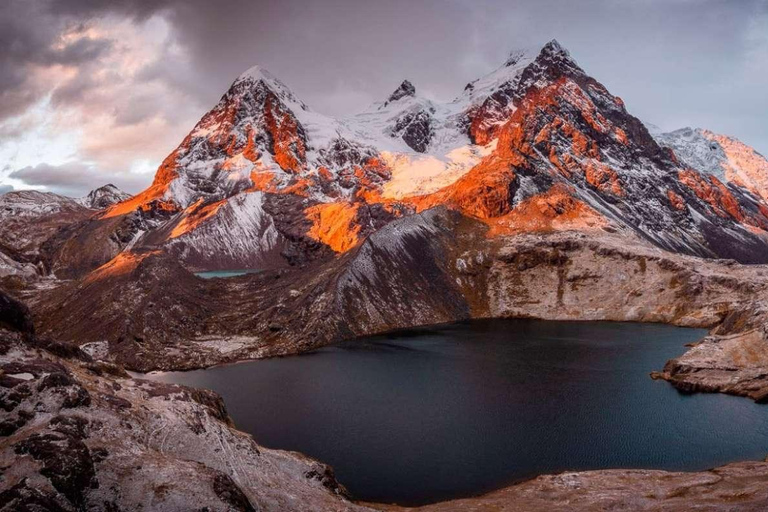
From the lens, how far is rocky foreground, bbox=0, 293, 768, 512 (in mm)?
34719

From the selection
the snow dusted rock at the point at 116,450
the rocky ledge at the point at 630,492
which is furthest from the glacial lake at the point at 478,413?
the snow dusted rock at the point at 116,450

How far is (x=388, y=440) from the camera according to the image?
73.4 metres

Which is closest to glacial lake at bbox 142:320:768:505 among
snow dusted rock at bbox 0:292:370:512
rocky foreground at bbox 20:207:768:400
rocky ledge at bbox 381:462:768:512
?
rocky ledge at bbox 381:462:768:512

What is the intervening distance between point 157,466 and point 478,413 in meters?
56.5

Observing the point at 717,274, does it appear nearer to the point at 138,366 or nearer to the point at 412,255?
the point at 412,255

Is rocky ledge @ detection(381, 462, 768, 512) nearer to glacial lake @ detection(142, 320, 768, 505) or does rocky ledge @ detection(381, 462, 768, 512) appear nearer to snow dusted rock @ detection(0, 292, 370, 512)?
glacial lake @ detection(142, 320, 768, 505)

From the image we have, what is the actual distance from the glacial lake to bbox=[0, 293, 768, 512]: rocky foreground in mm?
7235

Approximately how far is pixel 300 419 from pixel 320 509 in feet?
133

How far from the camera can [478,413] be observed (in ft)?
276

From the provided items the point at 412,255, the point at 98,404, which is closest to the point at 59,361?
the point at 98,404

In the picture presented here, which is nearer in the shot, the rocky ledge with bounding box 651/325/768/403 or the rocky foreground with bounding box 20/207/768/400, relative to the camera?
the rocky ledge with bounding box 651/325/768/403

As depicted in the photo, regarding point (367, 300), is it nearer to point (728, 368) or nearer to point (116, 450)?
point (728, 368)

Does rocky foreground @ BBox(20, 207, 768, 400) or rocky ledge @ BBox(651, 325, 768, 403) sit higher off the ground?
rocky foreground @ BBox(20, 207, 768, 400)

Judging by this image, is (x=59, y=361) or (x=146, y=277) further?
(x=146, y=277)
